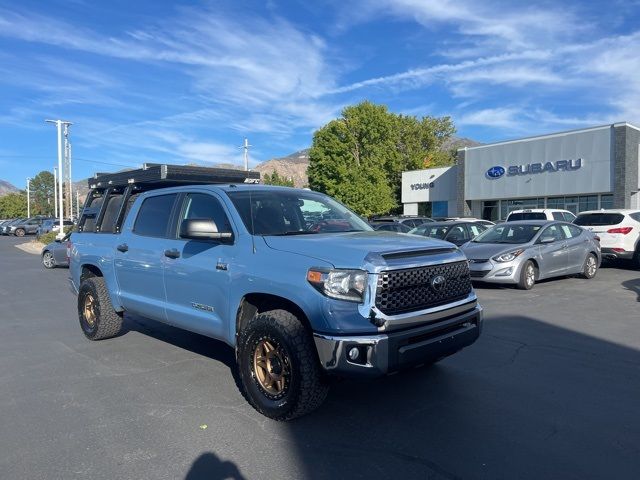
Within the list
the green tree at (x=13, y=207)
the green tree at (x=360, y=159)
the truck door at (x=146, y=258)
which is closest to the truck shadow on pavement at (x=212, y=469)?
the truck door at (x=146, y=258)

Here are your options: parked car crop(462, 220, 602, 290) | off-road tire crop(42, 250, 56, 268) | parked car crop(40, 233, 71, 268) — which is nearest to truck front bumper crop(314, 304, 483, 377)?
parked car crop(462, 220, 602, 290)

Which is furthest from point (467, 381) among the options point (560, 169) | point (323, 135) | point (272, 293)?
point (323, 135)

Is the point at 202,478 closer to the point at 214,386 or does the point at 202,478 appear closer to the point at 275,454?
the point at 275,454

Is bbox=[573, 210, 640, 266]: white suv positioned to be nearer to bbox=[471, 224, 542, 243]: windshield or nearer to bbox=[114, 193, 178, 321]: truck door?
bbox=[471, 224, 542, 243]: windshield

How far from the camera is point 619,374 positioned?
5.20 metres

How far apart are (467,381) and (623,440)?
1.52 m

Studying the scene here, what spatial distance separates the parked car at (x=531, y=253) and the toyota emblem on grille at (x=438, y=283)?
678 cm

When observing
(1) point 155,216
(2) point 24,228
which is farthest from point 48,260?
(2) point 24,228

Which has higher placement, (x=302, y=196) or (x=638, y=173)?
(x=638, y=173)

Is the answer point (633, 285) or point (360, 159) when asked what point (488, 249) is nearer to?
point (633, 285)

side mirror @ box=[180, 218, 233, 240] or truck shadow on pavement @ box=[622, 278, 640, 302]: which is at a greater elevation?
side mirror @ box=[180, 218, 233, 240]

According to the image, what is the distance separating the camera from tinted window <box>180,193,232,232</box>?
195 inches

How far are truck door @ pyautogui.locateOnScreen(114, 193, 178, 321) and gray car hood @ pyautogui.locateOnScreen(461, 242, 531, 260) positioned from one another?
702 centimetres

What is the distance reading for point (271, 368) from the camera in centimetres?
428
